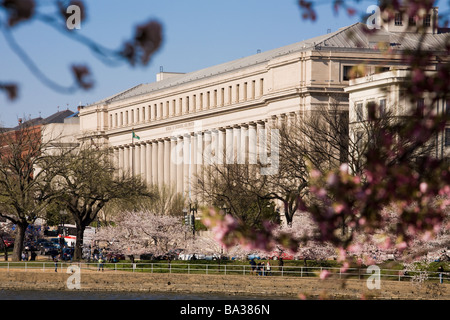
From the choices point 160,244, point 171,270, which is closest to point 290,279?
point 171,270

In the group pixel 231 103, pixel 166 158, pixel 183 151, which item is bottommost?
pixel 166 158

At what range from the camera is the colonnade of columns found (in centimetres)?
13812

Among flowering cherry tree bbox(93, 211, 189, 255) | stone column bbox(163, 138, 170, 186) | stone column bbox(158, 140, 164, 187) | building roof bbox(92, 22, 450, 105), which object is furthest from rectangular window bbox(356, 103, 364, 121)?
stone column bbox(158, 140, 164, 187)

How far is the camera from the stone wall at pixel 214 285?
207ft

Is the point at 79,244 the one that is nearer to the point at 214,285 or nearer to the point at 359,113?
the point at 214,285

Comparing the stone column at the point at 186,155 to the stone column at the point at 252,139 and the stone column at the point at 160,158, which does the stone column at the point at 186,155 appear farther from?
the stone column at the point at 252,139

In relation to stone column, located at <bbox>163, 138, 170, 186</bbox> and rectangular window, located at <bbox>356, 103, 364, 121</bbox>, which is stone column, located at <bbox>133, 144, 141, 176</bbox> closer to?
stone column, located at <bbox>163, 138, 170, 186</bbox>

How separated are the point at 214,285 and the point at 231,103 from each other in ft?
265

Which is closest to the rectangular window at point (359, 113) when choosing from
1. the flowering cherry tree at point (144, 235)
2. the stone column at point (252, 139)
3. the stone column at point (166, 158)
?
the flowering cherry tree at point (144, 235)

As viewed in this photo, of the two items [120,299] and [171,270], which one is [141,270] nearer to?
[171,270]

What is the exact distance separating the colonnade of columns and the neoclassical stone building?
0.53 ft

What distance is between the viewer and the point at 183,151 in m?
168

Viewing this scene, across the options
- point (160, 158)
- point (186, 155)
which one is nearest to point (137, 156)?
point (160, 158)

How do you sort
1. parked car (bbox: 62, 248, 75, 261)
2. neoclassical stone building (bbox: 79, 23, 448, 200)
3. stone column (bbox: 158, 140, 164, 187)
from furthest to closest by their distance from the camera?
stone column (bbox: 158, 140, 164, 187)
neoclassical stone building (bbox: 79, 23, 448, 200)
parked car (bbox: 62, 248, 75, 261)
